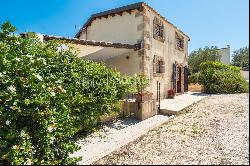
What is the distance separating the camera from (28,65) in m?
4.77

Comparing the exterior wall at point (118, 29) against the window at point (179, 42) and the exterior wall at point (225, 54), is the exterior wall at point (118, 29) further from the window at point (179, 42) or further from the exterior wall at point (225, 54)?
the exterior wall at point (225, 54)

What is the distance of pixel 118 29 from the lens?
14.3 metres

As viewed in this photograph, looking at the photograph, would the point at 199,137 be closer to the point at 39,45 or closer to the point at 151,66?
the point at 39,45

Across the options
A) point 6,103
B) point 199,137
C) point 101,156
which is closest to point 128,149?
point 101,156

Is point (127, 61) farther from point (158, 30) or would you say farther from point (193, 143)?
point (193, 143)

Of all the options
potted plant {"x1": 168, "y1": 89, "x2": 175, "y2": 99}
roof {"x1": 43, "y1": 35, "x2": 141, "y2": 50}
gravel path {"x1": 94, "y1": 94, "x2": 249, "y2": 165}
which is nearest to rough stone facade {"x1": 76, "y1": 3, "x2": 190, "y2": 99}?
potted plant {"x1": 168, "y1": 89, "x2": 175, "y2": 99}

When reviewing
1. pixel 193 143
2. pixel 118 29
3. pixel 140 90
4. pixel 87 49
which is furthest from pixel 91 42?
pixel 193 143

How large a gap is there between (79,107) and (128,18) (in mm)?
8400

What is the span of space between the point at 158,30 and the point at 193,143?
9.94 metres

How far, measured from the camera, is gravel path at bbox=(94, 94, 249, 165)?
5.45m

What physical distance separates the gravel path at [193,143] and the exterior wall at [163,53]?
4.30 metres

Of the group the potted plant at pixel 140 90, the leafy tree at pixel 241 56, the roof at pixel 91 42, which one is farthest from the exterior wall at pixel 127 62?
the leafy tree at pixel 241 56

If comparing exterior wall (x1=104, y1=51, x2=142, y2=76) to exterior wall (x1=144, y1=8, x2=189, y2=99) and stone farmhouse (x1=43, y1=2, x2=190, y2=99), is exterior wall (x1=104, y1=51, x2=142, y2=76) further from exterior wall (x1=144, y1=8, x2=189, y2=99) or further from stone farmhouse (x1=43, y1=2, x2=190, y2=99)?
exterior wall (x1=144, y1=8, x2=189, y2=99)

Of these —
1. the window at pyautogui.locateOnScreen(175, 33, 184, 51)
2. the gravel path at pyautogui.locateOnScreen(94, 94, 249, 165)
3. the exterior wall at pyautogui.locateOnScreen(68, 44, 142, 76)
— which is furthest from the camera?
the window at pyautogui.locateOnScreen(175, 33, 184, 51)
